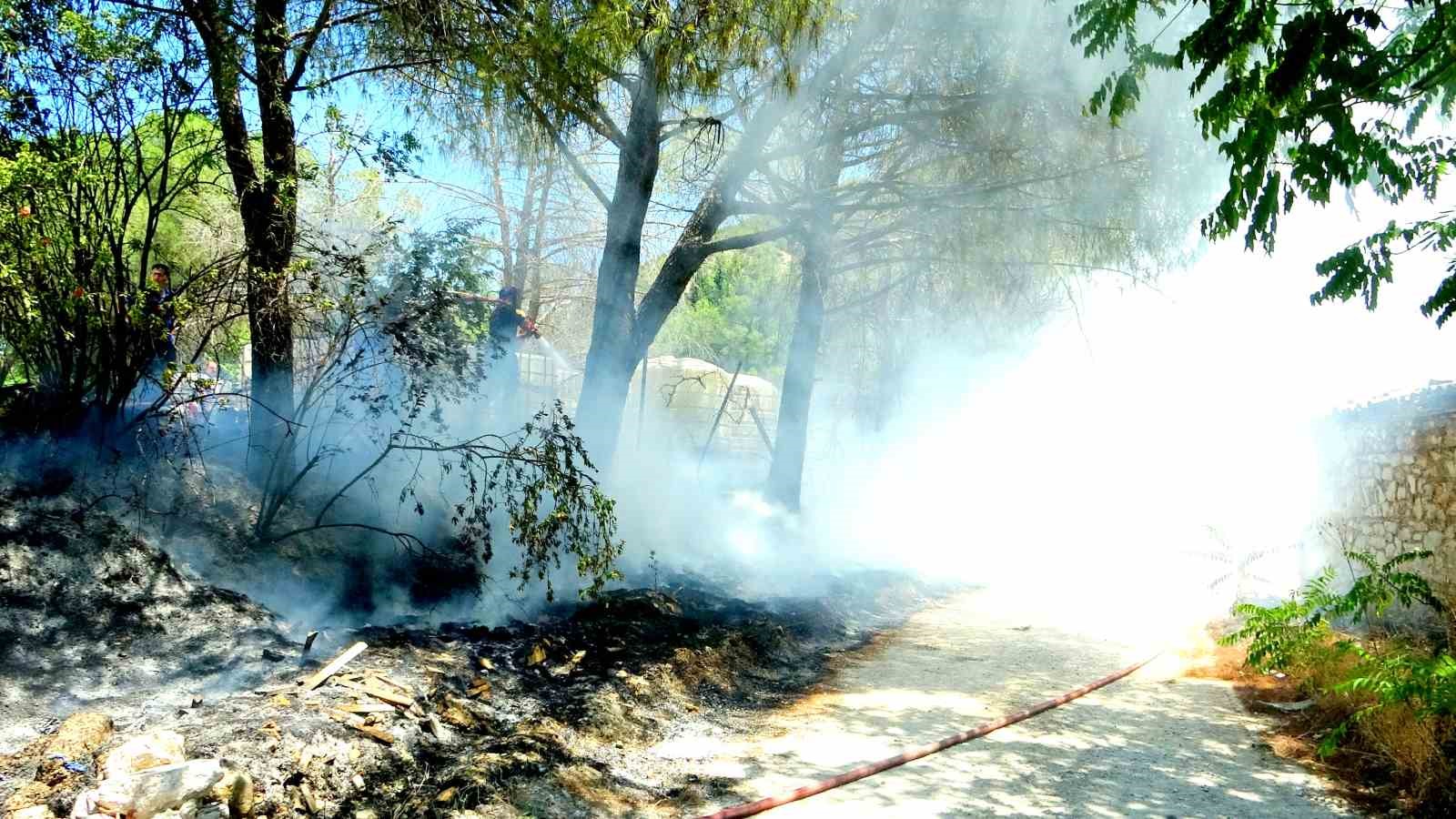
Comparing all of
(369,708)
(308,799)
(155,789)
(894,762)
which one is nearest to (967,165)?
(894,762)

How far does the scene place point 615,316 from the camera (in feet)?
33.9

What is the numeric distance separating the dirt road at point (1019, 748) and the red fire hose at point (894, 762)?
0.06 meters

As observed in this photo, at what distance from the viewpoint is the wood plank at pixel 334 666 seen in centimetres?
534

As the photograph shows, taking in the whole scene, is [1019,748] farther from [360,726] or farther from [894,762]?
[360,726]

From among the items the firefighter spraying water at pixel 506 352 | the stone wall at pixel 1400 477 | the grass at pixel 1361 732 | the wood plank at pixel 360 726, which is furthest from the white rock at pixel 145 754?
the stone wall at pixel 1400 477

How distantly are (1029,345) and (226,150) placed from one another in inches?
726

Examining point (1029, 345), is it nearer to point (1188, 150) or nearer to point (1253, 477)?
point (1253, 477)

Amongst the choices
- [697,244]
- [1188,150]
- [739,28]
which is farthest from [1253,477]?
[739,28]

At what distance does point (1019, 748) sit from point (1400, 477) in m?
5.69

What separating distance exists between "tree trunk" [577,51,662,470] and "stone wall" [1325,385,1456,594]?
→ 24.6 feet

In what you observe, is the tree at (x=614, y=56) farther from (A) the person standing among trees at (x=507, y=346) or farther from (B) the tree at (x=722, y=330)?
(B) the tree at (x=722, y=330)

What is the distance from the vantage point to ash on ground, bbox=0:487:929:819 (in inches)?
175

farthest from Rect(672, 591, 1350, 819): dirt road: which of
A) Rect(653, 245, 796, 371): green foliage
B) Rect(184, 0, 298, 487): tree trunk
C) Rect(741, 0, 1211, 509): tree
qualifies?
Rect(653, 245, 796, 371): green foliage

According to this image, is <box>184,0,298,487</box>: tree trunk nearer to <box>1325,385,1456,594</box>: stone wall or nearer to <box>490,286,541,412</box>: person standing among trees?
<box>490,286,541,412</box>: person standing among trees
